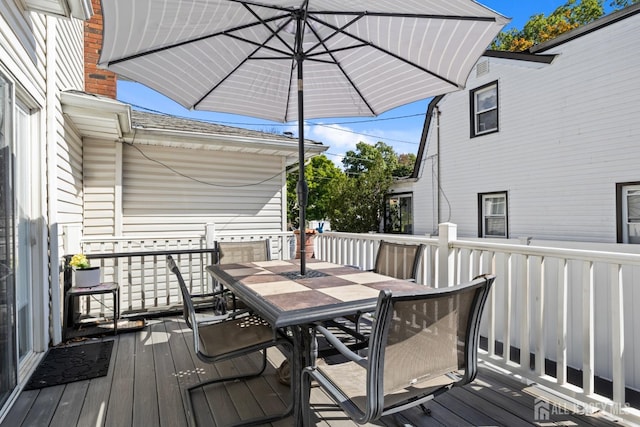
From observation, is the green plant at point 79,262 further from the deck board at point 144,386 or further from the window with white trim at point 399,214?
the window with white trim at point 399,214

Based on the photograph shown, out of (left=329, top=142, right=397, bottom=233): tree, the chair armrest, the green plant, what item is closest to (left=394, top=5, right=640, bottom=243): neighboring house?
(left=329, top=142, right=397, bottom=233): tree

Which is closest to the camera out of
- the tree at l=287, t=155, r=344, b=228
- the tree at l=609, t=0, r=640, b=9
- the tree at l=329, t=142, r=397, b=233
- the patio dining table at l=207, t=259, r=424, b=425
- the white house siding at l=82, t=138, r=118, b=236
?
the patio dining table at l=207, t=259, r=424, b=425

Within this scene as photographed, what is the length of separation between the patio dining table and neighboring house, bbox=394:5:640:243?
242 inches

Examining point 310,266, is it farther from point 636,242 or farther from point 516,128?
point 516,128

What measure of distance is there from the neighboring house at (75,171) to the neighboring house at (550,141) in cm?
484

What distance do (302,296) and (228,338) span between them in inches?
27.8

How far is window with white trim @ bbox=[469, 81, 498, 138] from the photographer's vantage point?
8445 mm

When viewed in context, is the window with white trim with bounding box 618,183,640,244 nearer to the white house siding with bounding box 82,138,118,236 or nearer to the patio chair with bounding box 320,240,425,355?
the patio chair with bounding box 320,240,425,355

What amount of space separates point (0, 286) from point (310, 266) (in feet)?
7.23

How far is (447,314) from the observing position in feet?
4.99

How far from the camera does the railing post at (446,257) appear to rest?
10.5ft

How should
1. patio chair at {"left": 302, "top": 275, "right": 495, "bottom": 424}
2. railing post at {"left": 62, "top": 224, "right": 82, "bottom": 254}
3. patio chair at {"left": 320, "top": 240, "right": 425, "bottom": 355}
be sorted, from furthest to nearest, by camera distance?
railing post at {"left": 62, "top": 224, "right": 82, "bottom": 254} → patio chair at {"left": 320, "top": 240, "right": 425, "bottom": 355} → patio chair at {"left": 302, "top": 275, "right": 495, "bottom": 424}

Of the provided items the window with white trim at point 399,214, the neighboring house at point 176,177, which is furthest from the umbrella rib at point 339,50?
the window with white trim at point 399,214

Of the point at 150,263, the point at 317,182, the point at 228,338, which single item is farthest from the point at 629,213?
the point at 317,182
